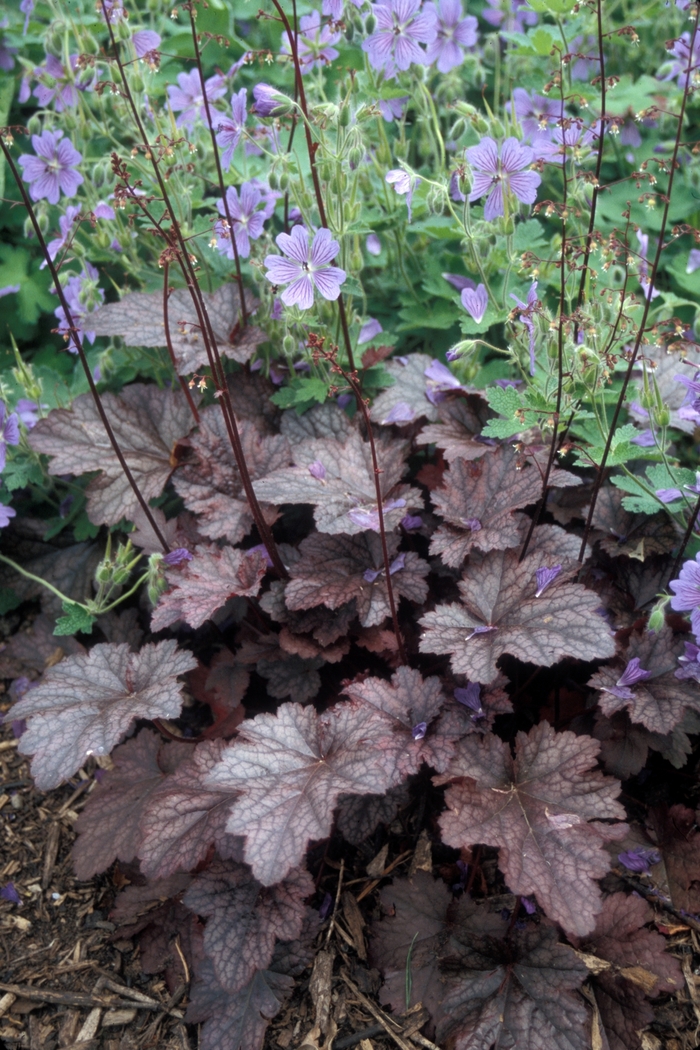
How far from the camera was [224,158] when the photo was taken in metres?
2.79

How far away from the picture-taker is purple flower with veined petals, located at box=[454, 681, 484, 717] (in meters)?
1.90

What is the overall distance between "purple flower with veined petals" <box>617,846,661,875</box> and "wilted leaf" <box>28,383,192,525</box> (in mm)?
1441

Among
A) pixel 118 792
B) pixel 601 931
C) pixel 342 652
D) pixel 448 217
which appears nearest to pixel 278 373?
pixel 448 217

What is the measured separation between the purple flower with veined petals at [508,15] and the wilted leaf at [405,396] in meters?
1.32

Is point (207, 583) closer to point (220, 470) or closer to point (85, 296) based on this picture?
point (220, 470)

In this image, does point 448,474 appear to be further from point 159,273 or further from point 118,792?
point 159,273

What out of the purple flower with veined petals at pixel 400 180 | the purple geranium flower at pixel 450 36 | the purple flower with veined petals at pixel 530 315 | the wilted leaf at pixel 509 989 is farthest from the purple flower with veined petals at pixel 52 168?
the wilted leaf at pixel 509 989

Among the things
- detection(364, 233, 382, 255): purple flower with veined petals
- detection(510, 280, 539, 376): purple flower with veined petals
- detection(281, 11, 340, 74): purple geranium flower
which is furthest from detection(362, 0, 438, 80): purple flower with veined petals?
detection(510, 280, 539, 376): purple flower with veined petals

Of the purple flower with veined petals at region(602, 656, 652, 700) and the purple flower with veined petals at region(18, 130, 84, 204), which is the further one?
the purple flower with veined petals at region(18, 130, 84, 204)

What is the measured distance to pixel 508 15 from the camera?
3.13m

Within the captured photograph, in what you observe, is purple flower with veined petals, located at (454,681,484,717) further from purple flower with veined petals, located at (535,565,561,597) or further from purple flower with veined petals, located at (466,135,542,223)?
purple flower with veined petals, located at (466,135,542,223)

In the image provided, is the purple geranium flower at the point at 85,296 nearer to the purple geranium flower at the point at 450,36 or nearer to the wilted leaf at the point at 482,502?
the wilted leaf at the point at 482,502

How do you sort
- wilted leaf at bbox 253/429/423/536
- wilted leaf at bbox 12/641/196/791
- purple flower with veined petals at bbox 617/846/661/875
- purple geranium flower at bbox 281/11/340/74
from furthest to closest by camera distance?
purple geranium flower at bbox 281/11/340/74 → wilted leaf at bbox 253/429/423/536 → purple flower with veined petals at bbox 617/846/661/875 → wilted leaf at bbox 12/641/196/791

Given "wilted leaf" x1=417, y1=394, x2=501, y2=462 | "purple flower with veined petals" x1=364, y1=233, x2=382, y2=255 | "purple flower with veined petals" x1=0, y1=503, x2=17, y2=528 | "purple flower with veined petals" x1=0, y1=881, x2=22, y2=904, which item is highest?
"purple flower with veined petals" x1=364, y1=233, x2=382, y2=255
